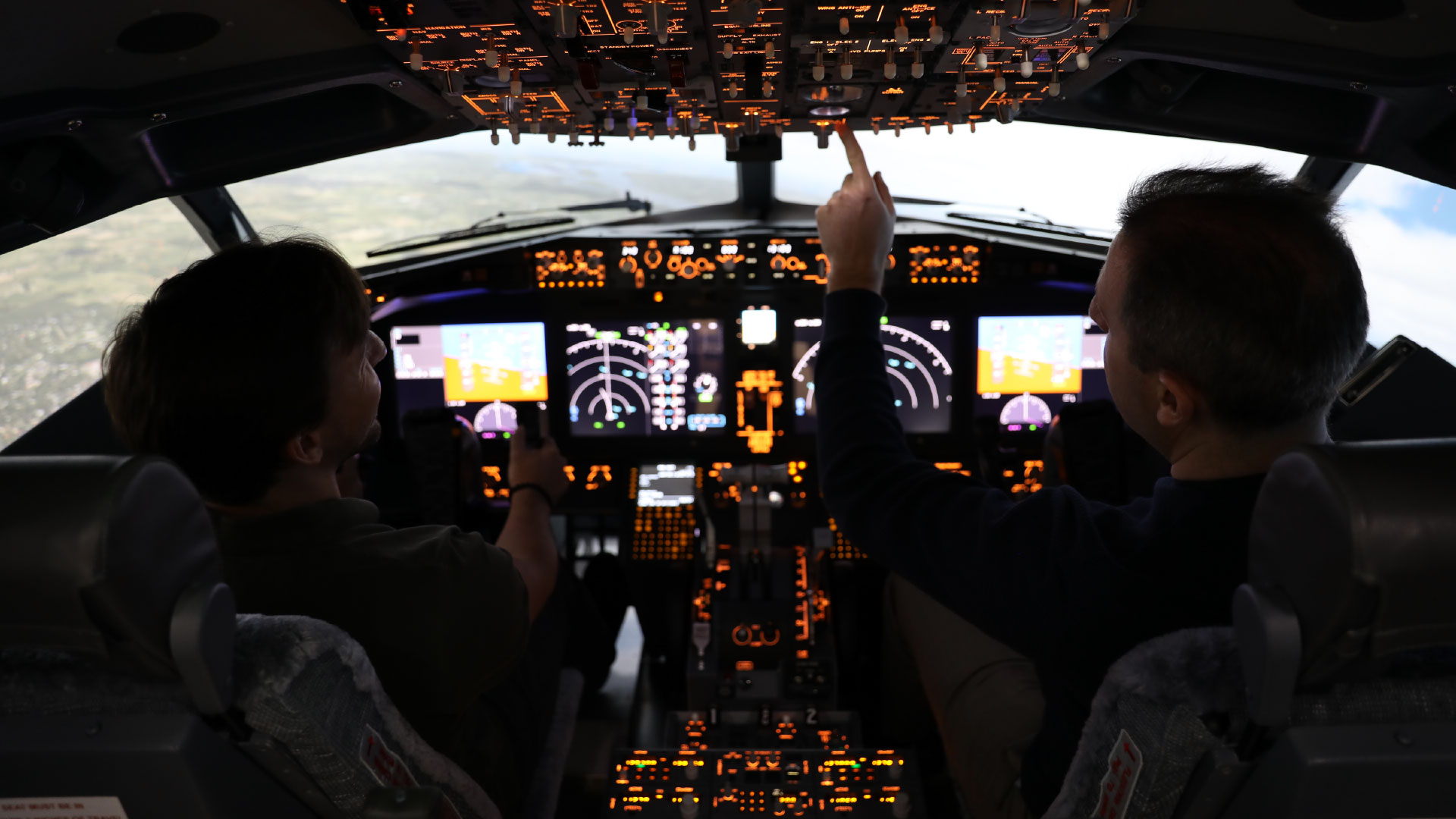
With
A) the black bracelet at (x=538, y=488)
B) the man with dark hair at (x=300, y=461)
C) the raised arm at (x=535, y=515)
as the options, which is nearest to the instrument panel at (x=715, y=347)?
the raised arm at (x=535, y=515)

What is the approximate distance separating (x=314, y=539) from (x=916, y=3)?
3.72 ft

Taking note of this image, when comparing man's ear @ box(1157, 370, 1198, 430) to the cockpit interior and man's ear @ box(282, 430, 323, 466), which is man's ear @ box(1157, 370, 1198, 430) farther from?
man's ear @ box(282, 430, 323, 466)

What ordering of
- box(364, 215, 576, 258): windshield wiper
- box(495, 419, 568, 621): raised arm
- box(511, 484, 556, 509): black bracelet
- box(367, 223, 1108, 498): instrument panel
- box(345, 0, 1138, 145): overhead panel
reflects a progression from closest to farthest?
box(345, 0, 1138, 145): overhead panel → box(495, 419, 568, 621): raised arm → box(511, 484, 556, 509): black bracelet → box(367, 223, 1108, 498): instrument panel → box(364, 215, 576, 258): windshield wiper

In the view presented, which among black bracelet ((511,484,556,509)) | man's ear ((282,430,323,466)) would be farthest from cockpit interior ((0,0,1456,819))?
black bracelet ((511,484,556,509))

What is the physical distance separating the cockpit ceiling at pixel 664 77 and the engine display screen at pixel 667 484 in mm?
1089

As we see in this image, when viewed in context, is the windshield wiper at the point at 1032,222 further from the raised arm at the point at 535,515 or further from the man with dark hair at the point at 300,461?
the man with dark hair at the point at 300,461

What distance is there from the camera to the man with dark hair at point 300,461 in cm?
111

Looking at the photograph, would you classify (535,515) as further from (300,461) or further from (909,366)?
(909,366)

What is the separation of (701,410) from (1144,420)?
1964mm

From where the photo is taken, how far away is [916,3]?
1.39 metres

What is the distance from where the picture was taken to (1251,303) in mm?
943

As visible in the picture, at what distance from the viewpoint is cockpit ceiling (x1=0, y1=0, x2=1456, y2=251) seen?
58.0 inches

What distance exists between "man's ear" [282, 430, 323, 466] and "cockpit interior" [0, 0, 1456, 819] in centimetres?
27

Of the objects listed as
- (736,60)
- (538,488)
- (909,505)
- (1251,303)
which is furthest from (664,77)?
(1251,303)
